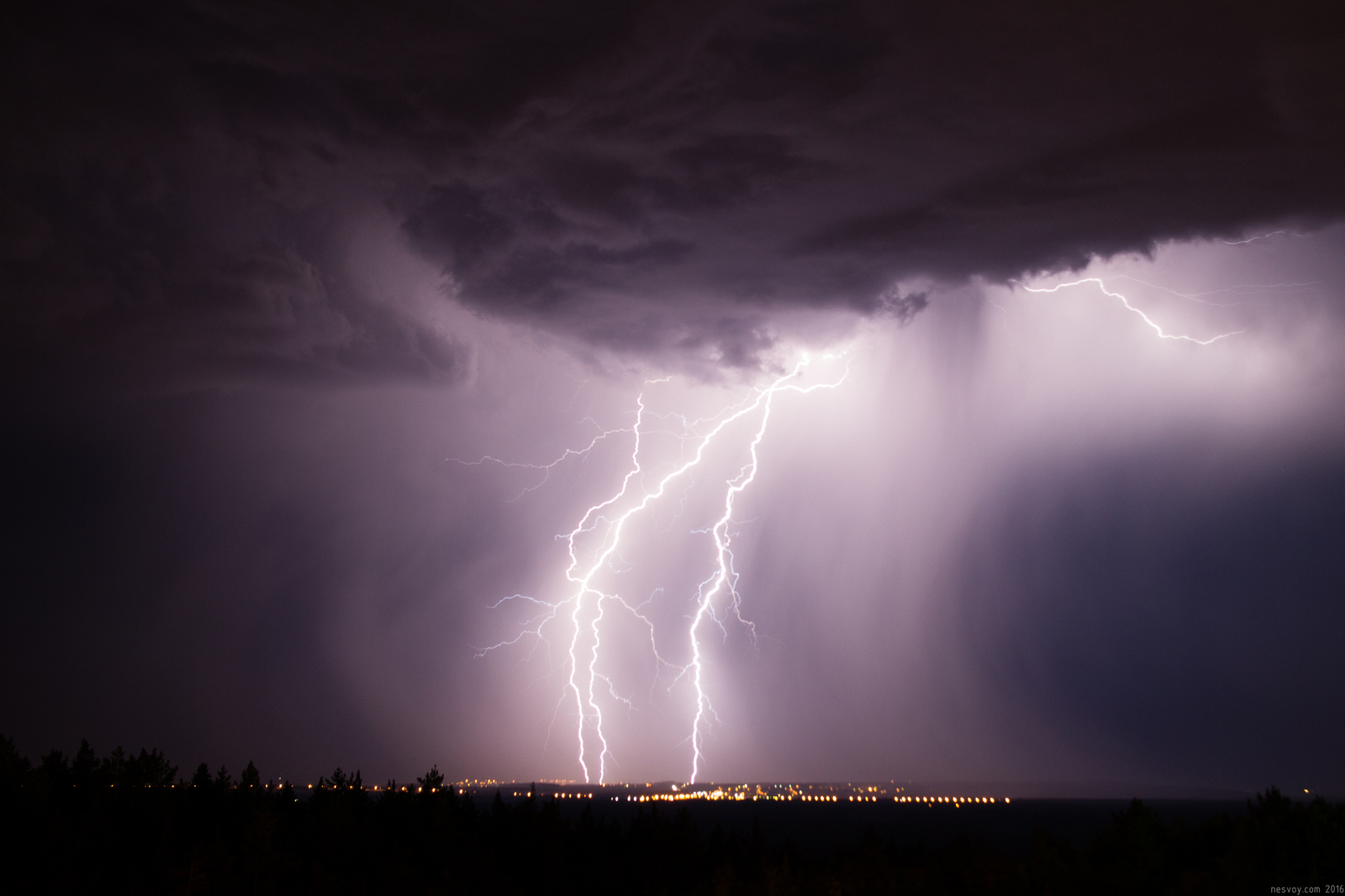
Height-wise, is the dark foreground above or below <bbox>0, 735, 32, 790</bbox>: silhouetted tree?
below

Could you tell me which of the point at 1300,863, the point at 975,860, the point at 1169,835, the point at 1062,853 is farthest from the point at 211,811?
the point at 1300,863

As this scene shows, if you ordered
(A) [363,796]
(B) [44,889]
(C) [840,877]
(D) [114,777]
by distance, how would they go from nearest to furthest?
1. (B) [44,889]
2. (C) [840,877]
3. (D) [114,777]
4. (A) [363,796]

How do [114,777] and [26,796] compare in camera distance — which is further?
[114,777]

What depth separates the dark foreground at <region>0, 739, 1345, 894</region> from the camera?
53.5 feet

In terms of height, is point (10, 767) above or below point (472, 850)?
above

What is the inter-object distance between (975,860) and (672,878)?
43.5 ft

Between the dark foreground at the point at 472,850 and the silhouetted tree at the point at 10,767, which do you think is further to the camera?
the silhouetted tree at the point at 10,767

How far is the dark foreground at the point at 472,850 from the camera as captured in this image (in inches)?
642

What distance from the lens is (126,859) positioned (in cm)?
2480

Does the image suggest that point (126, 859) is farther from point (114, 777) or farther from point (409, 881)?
point (114, 777)

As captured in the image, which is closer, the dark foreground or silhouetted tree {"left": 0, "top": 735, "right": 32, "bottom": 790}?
the dark foreground

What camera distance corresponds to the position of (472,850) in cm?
2870

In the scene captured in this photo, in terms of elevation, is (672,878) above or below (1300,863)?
below

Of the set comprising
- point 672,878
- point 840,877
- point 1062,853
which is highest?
point 1062,853
